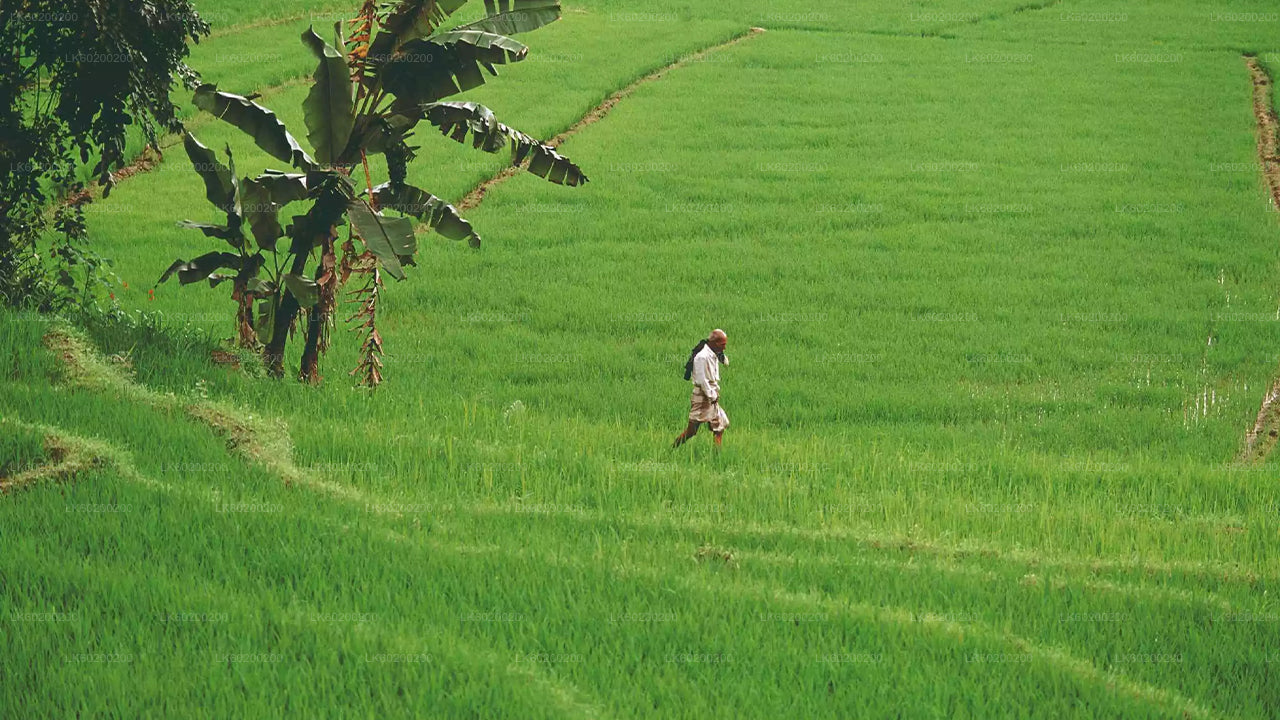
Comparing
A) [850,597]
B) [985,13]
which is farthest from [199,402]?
[985,13]

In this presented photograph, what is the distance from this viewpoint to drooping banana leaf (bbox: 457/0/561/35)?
1245cm

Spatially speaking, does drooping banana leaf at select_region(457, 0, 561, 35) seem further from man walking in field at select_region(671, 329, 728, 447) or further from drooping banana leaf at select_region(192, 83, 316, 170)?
man walking in field at select_region(671, 329, 728, 447)

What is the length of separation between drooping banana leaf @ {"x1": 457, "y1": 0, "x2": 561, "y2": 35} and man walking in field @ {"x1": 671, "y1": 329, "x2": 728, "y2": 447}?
367cm

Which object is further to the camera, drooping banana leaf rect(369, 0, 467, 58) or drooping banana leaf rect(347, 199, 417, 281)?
drooping banana leaf rect(369, 0, 467, 58)

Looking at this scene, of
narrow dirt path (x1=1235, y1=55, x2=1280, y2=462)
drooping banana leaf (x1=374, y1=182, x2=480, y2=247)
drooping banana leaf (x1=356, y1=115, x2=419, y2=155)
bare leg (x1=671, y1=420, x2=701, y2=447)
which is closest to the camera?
bare leg (x1=671, y1=420, x2=701, y2=447)

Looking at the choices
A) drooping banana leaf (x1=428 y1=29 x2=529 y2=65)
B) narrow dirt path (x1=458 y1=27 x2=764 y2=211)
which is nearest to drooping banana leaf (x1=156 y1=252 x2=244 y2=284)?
drooping banana leaf (x1=428 y1=29 x2=529 y2=65)

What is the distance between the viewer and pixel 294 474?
32.1 ft

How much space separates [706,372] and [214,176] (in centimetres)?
540

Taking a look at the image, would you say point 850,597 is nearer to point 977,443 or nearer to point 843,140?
point 977,443

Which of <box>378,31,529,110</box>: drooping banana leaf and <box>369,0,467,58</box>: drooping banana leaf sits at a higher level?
<box>369,0,467,58</box>: drooping banana leaf

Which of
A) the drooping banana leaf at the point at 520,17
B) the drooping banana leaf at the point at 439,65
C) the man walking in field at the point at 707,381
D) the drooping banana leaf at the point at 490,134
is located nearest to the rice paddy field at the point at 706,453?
the man walking in field at the point at 707,381

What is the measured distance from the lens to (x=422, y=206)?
41.4ft

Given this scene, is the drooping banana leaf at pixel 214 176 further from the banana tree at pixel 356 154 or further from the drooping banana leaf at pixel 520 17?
the drooping banana leaf at pixel 520 17

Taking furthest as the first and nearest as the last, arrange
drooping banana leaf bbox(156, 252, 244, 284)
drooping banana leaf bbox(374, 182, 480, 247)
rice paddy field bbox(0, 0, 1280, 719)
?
drooping banana leaf bbox(374, 182, 480, 247)
drooping banana leaf bbox(156, 252, 244, 284)
rice paddy field bbox(0, 0, 1280, 719)
